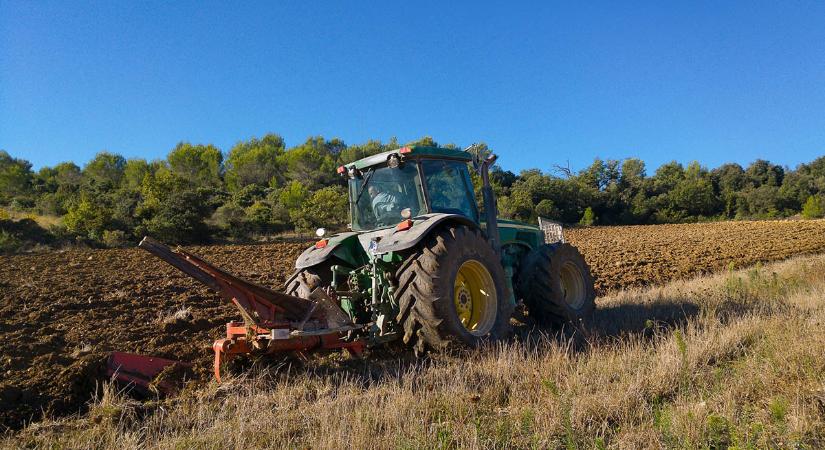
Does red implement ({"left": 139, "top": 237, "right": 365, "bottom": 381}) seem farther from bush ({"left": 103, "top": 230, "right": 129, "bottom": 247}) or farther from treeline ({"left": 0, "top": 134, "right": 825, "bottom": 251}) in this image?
bush ({"left": 103, "top": 230, "right": 129, "bottom": 247})

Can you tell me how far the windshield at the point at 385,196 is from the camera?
512 cm

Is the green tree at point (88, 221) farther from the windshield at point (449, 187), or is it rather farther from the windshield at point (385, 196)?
the windshield at point (449, 187)

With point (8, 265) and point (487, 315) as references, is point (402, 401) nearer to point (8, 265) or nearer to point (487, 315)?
point (487, 315)

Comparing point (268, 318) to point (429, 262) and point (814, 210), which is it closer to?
point (429, 262)

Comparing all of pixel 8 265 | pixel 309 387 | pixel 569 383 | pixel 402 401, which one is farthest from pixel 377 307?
pixel 8 265

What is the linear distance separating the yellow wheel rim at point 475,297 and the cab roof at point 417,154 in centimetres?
118

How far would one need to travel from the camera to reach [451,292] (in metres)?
4.24

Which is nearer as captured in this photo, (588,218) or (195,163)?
(588,218)

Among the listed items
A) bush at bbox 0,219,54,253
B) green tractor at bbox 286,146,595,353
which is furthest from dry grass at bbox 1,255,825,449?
bush at bbox 0,219,54,253

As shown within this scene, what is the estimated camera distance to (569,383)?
3.34 meters

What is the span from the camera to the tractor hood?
429 centimetres

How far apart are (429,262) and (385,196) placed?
1348 mm

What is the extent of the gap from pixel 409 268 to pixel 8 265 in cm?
1479

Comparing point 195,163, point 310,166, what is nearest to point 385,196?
point 310,166
